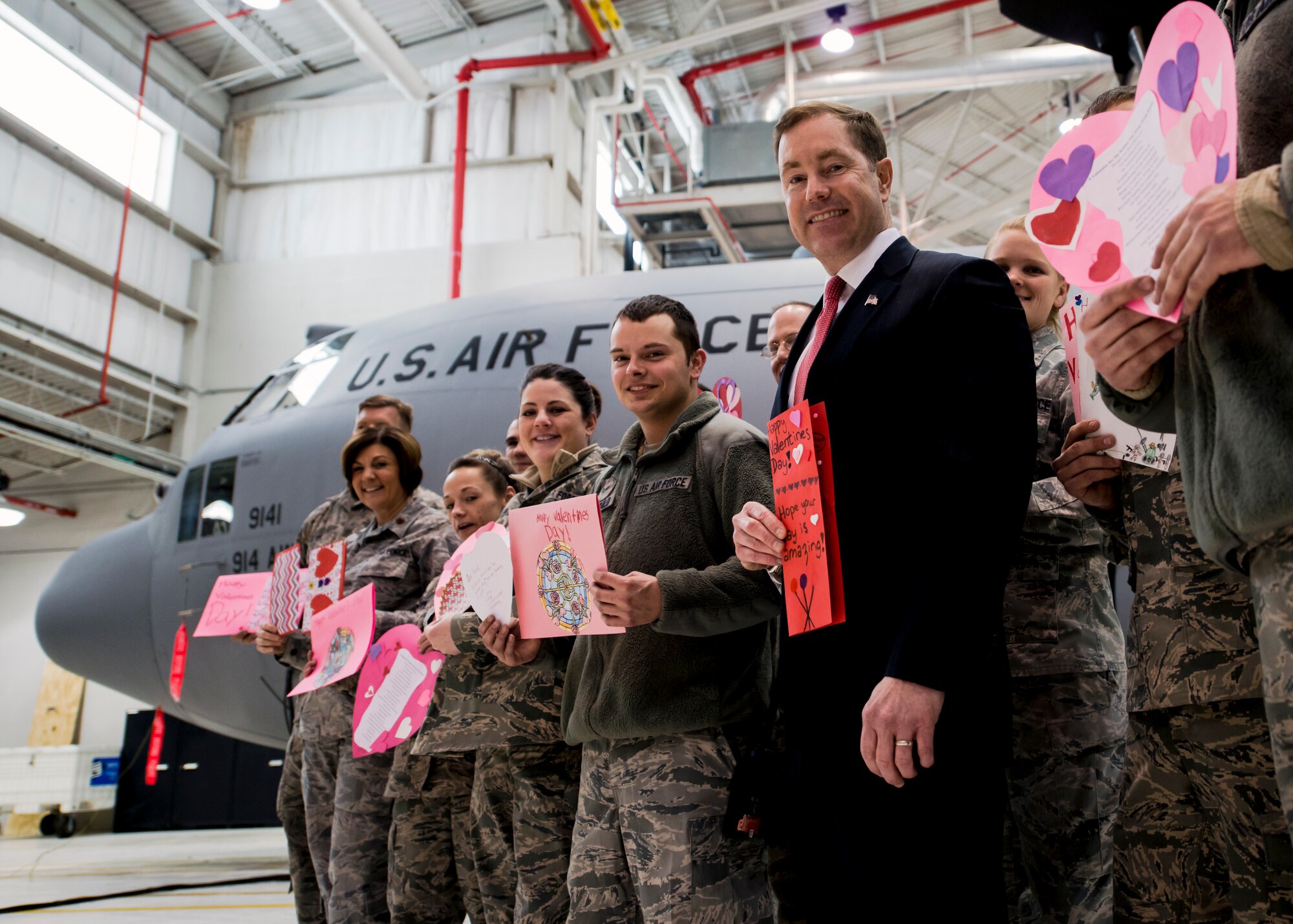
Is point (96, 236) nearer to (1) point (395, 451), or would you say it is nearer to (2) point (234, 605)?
(2) point (234, 605)

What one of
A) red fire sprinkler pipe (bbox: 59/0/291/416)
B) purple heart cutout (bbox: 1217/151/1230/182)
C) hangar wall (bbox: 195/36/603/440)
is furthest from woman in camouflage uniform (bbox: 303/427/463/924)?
red fire sprinkler pipe (bbox: 59/0/291/416)

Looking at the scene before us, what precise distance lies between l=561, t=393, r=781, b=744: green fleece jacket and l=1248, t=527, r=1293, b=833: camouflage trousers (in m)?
1.14

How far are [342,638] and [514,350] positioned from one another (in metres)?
2.36

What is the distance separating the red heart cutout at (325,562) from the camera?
3.73m

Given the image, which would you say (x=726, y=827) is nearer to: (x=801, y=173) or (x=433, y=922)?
(x=801, y=173)

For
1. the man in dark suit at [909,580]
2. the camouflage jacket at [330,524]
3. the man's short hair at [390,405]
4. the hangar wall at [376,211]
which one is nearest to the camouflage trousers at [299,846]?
the camouflage jacket at [330,524]

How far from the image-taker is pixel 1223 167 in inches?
45.1

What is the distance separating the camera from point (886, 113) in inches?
622

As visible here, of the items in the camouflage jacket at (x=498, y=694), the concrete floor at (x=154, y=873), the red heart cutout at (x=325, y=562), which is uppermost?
the red heart cutout at (x=325, y=562)

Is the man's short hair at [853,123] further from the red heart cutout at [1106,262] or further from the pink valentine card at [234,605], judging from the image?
the pink valentine card at [234,605]

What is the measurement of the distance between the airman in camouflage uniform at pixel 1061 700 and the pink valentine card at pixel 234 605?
3029 mm

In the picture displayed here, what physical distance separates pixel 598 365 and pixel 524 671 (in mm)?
2527

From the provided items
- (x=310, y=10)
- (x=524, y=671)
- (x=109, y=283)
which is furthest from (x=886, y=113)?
(x=524, y=671)

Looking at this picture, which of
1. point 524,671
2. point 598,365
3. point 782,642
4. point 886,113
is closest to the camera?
point 782,642
